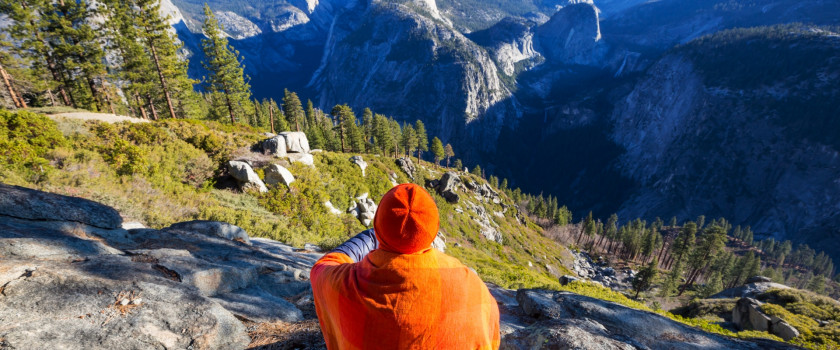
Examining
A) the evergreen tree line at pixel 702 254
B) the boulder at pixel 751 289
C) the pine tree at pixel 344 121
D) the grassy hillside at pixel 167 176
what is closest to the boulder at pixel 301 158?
the grassy hillside at pixel 167 176

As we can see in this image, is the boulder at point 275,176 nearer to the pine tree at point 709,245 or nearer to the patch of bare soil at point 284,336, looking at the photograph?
the patch of bare soil at point 284,336

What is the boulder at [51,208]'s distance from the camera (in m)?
6.00

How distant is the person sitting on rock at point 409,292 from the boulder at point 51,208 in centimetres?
864

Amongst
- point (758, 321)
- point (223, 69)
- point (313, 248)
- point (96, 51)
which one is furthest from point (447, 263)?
point (223, 69)

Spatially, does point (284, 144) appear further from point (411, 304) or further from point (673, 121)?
point (673, 121)

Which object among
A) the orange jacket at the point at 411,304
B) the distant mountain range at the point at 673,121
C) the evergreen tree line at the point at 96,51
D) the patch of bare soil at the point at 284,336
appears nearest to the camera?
the orange jacket at the point at 411,304

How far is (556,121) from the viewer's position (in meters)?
184

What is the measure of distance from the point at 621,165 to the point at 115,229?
17665 centimetres

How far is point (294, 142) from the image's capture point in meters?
23.7

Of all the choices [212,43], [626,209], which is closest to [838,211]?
[626,209]

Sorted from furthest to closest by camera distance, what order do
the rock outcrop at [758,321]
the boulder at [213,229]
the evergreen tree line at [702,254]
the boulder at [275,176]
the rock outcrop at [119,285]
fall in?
the evergreen tree line at [702,254] → the boulder at [275,176] → the rock outcrop at [758,321] → the boulder at [213,229] → the rock outcrop at [119,285]

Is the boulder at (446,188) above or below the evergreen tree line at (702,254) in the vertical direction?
above

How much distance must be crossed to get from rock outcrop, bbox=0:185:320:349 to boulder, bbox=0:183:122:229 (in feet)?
0.05

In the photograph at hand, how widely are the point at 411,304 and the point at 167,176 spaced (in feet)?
53.4
